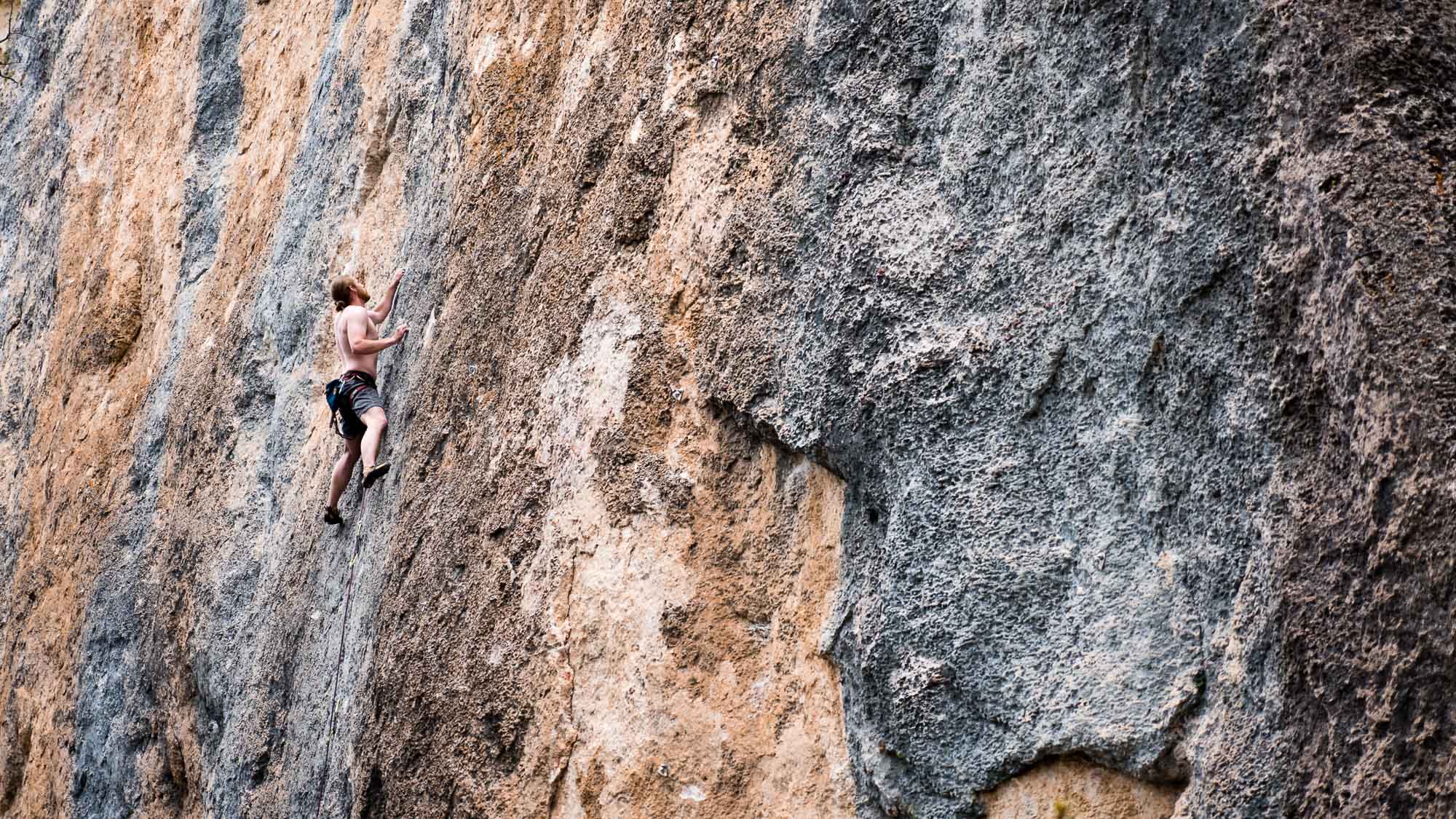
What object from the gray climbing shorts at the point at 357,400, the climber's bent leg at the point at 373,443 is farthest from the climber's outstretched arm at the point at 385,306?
Answer: the climber's bent leg at the point at 373,443

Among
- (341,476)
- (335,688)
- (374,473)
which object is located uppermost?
(374,473)

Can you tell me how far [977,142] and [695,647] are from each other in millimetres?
1482

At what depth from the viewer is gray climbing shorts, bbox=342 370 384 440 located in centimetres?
564

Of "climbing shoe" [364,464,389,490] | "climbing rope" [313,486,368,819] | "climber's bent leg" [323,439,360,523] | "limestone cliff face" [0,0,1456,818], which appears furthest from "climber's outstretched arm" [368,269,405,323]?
"climbing rope" [313,486,368,819]

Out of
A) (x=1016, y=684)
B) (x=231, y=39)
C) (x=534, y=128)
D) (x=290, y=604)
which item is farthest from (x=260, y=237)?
(x=1016, y=684)

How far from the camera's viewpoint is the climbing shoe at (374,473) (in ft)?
17.3

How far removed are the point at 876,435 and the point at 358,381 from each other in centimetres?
309

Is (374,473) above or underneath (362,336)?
underneath

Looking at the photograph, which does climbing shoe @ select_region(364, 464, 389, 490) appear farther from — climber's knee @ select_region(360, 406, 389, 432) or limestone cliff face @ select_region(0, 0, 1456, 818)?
climber's knee @ select_region(360, 406, 389, 432)

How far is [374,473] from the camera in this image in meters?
5.31

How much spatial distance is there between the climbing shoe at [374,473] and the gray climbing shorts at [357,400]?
0.35 metres

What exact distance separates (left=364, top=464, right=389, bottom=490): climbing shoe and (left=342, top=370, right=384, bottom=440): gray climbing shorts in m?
0.35

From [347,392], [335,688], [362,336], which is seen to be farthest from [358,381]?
[335,688]

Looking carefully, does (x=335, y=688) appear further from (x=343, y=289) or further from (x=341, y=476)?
(x=343, y=289)
